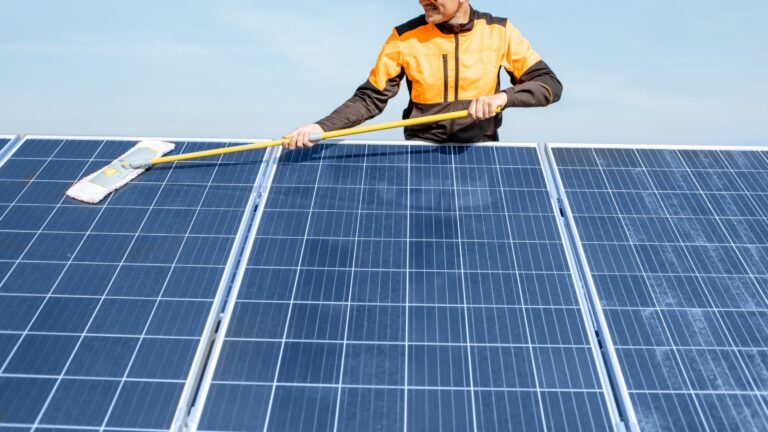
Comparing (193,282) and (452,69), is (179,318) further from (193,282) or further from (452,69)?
(452,69)

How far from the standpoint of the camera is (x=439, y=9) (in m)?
5.68

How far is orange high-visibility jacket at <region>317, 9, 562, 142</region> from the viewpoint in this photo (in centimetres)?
590

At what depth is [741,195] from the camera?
525 cm

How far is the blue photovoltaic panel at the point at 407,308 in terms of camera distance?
11.8 ft

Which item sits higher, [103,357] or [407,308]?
[103,357]

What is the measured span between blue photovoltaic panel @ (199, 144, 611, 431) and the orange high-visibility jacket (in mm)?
651

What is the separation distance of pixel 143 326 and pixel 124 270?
0.63 m

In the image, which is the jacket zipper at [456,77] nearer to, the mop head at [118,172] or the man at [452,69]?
the man at [452,69]

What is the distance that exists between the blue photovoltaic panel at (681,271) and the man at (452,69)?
923mm

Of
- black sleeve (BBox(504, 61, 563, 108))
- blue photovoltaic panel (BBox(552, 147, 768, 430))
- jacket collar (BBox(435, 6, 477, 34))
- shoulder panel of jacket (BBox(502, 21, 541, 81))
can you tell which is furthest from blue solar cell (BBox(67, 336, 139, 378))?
shoulder panel of jacket (BBox(502, 21, 541, 81))

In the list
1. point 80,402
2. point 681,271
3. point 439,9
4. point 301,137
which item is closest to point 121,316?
point 80,402

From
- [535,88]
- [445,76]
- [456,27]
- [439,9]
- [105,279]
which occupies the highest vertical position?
[439,9]

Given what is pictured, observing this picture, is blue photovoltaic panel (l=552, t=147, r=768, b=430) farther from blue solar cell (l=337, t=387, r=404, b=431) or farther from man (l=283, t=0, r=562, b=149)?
blue solar cell (l=337, t=387, r=404, b=431)

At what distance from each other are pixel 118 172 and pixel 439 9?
3242 mm
